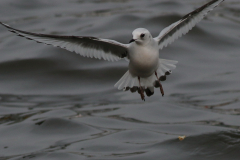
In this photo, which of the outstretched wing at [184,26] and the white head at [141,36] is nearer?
the white head at [141,36]

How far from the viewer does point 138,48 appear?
311 inches

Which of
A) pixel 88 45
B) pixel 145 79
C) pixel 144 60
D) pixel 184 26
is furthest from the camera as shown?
pixel 184 26

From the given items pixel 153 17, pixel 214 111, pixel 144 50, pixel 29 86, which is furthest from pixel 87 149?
pixel 153 17

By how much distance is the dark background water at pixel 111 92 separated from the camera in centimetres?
1004

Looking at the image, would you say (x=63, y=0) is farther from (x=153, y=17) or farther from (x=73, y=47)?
(x=73, y=47)

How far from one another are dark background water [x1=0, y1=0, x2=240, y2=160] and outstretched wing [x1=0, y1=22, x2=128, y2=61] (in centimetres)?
197

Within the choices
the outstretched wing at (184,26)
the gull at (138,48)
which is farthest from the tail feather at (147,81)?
the outstretched wing at (184,26)

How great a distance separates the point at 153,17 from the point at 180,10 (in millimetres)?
1668

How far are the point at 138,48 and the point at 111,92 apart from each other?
23.6ft

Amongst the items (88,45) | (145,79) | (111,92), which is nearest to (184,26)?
(145,79)

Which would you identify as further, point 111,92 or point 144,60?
point 111,92

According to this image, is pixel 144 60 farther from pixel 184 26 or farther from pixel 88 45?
pixel 184 26

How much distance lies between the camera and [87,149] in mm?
10031

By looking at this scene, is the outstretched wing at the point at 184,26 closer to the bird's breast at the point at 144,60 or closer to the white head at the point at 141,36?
the bird's breast at the point at 144,60
